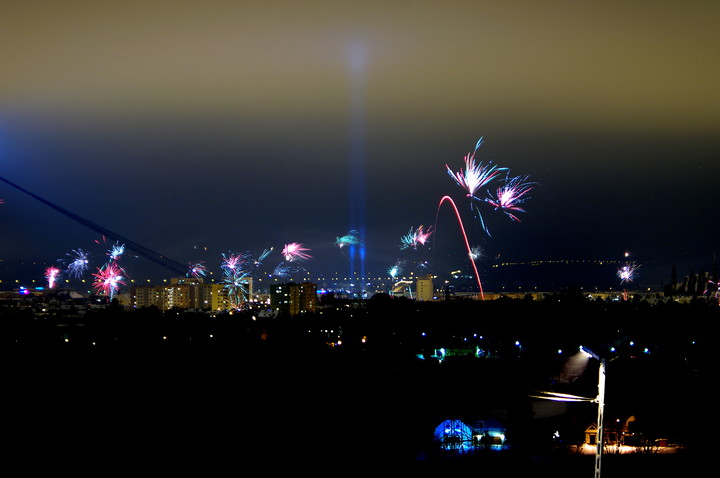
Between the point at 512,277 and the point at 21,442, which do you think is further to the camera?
the point at 512,277

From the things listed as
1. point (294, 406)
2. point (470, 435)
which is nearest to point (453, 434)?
point (470, 435)

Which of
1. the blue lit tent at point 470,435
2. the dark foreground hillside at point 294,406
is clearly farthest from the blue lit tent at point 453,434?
the dark foreground hillside at point 294,406

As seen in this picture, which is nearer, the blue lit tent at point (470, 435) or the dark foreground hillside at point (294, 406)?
the dark foreground hillside at point (294, 406)

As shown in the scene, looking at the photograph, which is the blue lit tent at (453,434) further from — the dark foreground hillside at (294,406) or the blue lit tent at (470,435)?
the dark foreground hillside at (294,406)

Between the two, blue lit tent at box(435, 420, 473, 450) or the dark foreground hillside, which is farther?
blue lit tent at box(435, 420, 473, 450)

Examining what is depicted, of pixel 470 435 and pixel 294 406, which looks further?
pixel 294 406

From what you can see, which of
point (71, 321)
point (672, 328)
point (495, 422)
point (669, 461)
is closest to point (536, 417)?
point (495, 422)

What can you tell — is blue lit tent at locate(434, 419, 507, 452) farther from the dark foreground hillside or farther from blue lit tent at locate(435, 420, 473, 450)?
the dark foreground hillside

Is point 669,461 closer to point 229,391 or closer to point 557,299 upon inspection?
point 229,391

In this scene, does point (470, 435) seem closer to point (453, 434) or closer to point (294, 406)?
point (453, 434)

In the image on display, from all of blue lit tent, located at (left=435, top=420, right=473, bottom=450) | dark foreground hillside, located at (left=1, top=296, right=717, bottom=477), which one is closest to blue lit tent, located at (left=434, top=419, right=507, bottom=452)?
blue lit tent, located at (left=435, top=420, right=473, bottom=450)

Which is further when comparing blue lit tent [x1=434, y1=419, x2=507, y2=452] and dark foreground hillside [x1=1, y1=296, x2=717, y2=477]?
blue lit tent [x1=434, y1=419, x2=507, y2=452]
